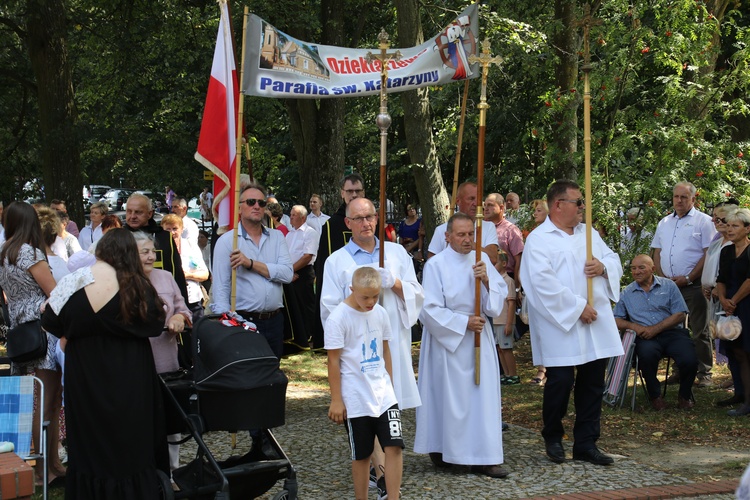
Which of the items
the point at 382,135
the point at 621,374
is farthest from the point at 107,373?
the point at 621,374

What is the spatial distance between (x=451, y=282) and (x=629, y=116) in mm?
5417

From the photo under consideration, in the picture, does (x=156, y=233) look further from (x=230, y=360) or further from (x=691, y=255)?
(x=691, y=255)

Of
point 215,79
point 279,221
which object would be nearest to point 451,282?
point 215,79

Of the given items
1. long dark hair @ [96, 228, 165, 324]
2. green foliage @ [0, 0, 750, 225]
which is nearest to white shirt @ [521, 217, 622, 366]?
green foliage @ [0, 0, 750, 225]

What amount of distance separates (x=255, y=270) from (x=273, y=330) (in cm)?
54

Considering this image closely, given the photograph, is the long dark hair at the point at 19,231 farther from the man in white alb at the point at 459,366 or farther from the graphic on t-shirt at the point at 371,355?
the man in white alb at the point at 459,366

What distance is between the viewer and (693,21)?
37.4ft

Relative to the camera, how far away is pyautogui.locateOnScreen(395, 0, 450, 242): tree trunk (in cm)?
1288

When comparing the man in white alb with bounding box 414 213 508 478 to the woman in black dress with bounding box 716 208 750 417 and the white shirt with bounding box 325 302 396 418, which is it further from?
the woman in black dress with bounding box 716 208 750 417

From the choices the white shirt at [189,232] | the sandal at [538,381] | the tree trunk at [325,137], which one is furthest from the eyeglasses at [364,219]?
the tree trunk at [325,137]

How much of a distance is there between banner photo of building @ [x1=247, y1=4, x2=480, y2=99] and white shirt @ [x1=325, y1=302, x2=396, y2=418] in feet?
8.89

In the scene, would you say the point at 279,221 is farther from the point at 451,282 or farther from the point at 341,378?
the point at 341,378

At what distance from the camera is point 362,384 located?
19.1 ft

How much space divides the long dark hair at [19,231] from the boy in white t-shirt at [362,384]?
2.39m
